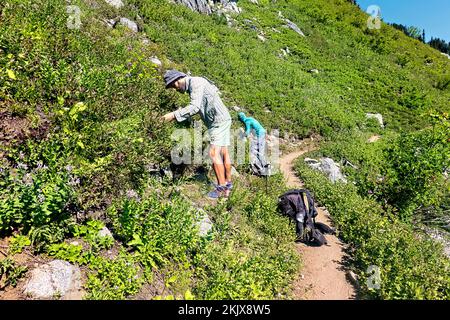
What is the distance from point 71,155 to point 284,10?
105ft

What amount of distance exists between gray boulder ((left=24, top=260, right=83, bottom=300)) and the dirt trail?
3176 millimetres

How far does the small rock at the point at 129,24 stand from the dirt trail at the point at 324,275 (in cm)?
1131

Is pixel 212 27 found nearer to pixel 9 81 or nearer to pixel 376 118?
pixel 376 118

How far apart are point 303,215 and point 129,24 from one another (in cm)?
1116

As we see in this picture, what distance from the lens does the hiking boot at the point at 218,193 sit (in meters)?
6.87

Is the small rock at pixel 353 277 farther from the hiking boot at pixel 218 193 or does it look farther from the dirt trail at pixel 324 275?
the hiking boot at pixel 218 193

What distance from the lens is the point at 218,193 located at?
6.99 metres

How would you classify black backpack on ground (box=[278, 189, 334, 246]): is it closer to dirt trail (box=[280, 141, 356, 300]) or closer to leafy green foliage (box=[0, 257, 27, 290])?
dirt trail (box=[280, 141, 356, 300])

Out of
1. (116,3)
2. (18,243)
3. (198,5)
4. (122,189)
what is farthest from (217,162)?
(198,5)

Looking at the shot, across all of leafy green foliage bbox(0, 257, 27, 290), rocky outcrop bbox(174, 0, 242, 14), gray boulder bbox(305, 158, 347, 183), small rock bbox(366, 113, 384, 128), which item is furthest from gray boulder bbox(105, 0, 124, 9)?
small rock bbox(366, 113, 384, 128)

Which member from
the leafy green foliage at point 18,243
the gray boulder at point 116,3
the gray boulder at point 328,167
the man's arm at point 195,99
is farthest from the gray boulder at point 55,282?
the gray boulder at point 116,3

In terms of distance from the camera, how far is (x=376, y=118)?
21016 millimetres

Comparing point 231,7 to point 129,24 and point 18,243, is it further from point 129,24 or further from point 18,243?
point 18,243
